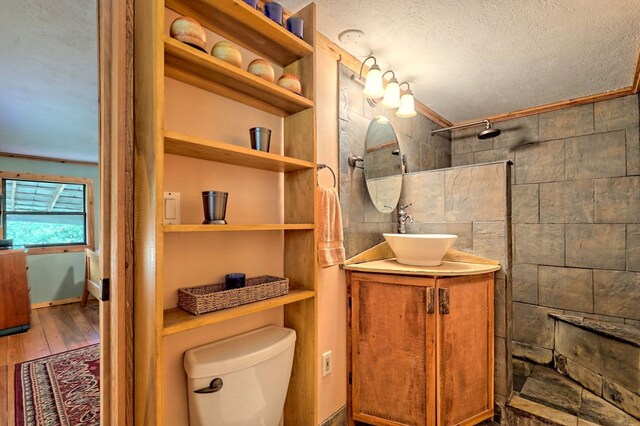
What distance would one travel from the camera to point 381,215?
2.22 meters

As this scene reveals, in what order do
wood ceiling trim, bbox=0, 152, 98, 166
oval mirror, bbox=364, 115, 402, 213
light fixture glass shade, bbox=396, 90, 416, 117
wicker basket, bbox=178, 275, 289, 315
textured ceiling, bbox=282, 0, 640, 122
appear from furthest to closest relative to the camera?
wood ceiling trim, bbox=0, 152, 98, 166
light fixture glass shade, bbox=396, 90, 416, 117
oval mirror, bbox=364, 115, 402, 213
textured ceiling, bbox=282, 0, 640, 122
wicker basket, bbox=178, 275, 289, 315

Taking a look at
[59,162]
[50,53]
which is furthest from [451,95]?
[59,162]

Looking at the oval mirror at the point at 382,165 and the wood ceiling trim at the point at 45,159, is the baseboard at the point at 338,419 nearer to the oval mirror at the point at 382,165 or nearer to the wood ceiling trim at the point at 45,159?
the oval mirror at the point at 382,165

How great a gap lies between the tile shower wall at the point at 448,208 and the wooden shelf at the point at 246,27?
0.57m

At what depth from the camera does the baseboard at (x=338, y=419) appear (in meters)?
1.71

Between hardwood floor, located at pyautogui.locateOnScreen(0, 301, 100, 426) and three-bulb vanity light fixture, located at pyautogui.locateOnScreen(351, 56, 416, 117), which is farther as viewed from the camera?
hardwood floor, located at pyautogui.locateOnScreen(0, 301, 100, 426)

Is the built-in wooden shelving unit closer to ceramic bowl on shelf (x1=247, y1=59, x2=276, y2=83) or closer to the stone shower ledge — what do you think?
ceramic bowl on shelf (x1=247, y1=59, x2=276, y2=83)

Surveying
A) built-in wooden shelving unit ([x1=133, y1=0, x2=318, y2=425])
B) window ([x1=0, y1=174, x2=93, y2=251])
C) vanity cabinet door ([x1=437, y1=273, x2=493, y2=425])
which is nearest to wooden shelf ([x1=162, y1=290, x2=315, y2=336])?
built-in wooden shelving unit ([x1=133, y1=0, x2=318, y2=425])

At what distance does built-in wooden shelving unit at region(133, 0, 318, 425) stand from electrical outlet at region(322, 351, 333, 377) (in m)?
0.29

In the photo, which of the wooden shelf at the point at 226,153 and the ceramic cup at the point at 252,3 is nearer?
the wooden shelf at the point at 226,153

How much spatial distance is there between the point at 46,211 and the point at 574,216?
682 cm

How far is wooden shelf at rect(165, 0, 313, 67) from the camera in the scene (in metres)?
1.10

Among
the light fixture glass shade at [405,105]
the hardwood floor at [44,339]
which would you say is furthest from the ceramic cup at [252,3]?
the hardwood floor at [44,339]

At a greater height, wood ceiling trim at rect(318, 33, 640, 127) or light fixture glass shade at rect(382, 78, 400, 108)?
wood ceiling trim at rect(318, 33, 640, 127)
